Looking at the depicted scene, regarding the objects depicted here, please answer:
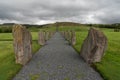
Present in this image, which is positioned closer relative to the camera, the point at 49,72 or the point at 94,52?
the point at 49,72

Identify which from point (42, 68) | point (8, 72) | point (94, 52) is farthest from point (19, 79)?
point (94, 52)

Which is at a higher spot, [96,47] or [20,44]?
[20,44]

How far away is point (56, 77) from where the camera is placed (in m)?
11.4

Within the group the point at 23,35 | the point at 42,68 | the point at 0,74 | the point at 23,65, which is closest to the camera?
the point at 0,74

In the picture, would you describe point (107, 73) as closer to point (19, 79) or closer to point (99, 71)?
point (99, 71)

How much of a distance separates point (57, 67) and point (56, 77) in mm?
2533

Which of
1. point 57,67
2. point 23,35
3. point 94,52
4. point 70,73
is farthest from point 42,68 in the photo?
point 94,52

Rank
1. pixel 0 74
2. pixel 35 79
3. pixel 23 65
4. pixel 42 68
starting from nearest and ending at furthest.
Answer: pixel 35 79
pixel 0 74
pixel 42 68
pixel 23 65

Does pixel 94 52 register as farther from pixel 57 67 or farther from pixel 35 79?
pixel 35 79

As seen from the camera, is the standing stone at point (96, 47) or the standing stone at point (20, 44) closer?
the standing stone at point (20, 44)

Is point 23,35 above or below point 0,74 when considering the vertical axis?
above

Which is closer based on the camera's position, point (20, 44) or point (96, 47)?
point (20, 44)

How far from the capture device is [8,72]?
12531mm

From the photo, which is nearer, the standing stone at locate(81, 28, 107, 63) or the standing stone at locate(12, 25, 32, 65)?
the standing stone at locate(12, 25, 32, 65)
